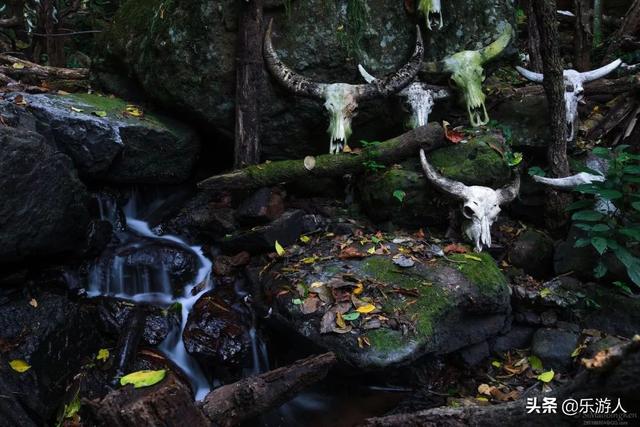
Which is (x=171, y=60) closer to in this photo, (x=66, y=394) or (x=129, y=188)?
(x=129, y=188)

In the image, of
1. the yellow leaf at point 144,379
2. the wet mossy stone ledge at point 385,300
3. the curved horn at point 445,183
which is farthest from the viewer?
the curved horn at point 445,183

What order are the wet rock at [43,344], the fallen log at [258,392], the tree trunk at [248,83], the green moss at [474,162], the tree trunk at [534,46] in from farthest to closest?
the tree trunk at [534,46] < the tree trunk at [248,83] < the green moss at [474,162] < the wet rock at [43,344] < the fallen log at [258,392]

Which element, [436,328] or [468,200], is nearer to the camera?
[436,328]

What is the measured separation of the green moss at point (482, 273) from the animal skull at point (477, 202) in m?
0.28

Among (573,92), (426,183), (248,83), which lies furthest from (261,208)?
(573,92)

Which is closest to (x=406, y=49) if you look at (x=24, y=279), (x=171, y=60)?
(x=171, y=60)

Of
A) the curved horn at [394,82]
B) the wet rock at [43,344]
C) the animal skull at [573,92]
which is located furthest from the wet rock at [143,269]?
the animal skull at [573,92]

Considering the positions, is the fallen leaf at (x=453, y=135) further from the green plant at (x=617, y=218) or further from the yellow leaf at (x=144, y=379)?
the yellow leaf at (x=144, y=379)

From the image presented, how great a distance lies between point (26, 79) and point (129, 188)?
2.84 metres

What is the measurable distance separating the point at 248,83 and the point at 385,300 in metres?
3.25

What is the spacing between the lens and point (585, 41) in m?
7.64

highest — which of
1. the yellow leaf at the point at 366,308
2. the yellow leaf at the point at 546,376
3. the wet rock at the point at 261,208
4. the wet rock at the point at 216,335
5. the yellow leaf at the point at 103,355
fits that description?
the wet rock at the point at 261,208

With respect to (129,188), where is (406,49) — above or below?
above

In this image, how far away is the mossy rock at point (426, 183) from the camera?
5.56 meters
